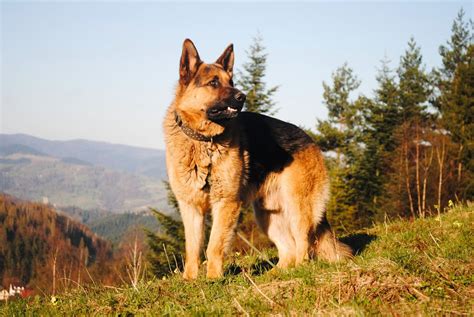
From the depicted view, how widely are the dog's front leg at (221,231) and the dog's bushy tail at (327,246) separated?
1.59 meters

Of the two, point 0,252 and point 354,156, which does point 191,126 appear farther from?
point 0,252

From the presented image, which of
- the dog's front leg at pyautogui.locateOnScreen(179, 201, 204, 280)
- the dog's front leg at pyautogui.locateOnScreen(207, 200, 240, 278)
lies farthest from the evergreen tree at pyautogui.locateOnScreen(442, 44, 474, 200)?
the dog's front leg at pyautogui.locateOnScreen(179, 201, 204, 280)

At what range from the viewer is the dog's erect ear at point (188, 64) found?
263 inches

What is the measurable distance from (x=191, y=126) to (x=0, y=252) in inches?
5780

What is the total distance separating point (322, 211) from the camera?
772 cm

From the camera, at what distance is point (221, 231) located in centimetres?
651

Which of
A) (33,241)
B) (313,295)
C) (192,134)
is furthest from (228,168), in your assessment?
(33,241)

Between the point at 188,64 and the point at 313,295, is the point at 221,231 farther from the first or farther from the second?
the point at 313,295

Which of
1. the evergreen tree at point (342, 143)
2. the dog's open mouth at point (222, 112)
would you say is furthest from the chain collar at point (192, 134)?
the evergreen tree at point (342, 143)

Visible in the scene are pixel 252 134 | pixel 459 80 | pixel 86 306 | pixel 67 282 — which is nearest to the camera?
pixel 86 306

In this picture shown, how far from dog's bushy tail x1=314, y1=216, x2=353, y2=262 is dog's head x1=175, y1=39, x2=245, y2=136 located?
256 centimetres

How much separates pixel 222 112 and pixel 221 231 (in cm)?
177

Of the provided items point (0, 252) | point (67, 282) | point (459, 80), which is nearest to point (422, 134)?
point (459, 80)

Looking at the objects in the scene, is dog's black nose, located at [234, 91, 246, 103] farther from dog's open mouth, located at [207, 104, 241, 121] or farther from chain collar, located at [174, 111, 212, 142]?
chain collar, located at [174, 111, 212, 142]
